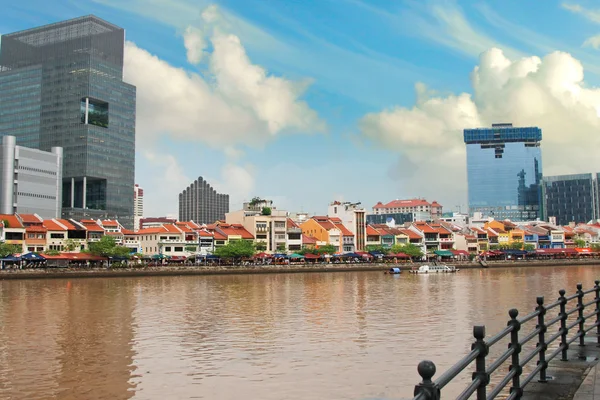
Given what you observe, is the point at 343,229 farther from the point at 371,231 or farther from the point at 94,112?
the point at 94,112

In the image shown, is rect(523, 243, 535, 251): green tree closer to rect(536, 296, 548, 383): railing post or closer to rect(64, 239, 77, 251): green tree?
rect(64, 239, 77, 251): green tree

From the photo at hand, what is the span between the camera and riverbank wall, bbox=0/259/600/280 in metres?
77.7

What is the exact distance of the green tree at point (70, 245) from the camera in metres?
94.0

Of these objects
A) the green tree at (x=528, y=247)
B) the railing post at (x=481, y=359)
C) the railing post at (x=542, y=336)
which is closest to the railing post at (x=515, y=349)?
the railing post at (x=542, y=336)

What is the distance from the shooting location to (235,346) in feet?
76.3

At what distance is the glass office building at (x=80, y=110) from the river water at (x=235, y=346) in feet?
406

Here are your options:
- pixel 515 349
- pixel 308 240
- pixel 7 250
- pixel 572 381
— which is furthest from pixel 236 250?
pixel 515 349

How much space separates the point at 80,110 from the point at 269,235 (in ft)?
239

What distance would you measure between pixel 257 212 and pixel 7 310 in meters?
81.6

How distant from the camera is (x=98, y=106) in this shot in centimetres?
16725

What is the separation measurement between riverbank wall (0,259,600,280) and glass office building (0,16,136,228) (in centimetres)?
7347

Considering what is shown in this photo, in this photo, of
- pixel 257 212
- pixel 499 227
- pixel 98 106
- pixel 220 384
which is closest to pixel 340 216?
pixel 257 212

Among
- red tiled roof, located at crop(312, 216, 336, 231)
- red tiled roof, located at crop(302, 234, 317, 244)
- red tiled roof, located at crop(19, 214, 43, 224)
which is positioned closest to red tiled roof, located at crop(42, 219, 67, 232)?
red tiled roof, located at crop(19, 214, 43, 224)

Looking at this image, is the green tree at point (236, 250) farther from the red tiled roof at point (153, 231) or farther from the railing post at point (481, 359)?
the railing post at point (481, 359)
